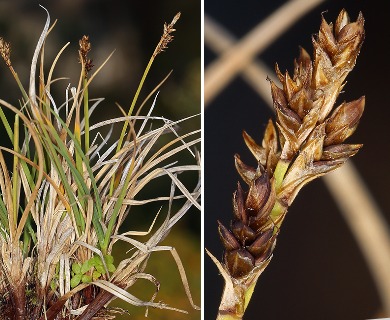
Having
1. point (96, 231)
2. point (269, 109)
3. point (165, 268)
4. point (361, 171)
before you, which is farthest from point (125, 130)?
point (361, 171)

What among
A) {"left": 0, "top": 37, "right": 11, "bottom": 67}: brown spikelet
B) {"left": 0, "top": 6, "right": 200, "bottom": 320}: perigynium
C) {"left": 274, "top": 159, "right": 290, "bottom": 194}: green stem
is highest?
{"left": 0, "top": 37, "right": 11, "bottom": 67}: brown spikelet

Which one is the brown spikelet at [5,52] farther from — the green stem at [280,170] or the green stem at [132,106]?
the green stem at [280,170]

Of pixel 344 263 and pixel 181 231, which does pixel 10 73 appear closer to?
pixel 181 231

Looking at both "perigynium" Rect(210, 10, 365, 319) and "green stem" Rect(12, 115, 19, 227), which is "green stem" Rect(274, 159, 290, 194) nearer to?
"perigynium" Rect(210, 10, 365, 319)

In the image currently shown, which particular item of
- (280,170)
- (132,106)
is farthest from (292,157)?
(132,106)

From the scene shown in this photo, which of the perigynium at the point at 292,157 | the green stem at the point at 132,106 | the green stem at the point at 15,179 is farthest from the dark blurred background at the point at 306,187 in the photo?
the perigynium at the point at 292,157

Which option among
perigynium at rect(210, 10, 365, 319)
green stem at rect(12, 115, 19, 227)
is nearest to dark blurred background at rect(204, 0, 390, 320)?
green stem at rect(12, 115, 19, 227)
